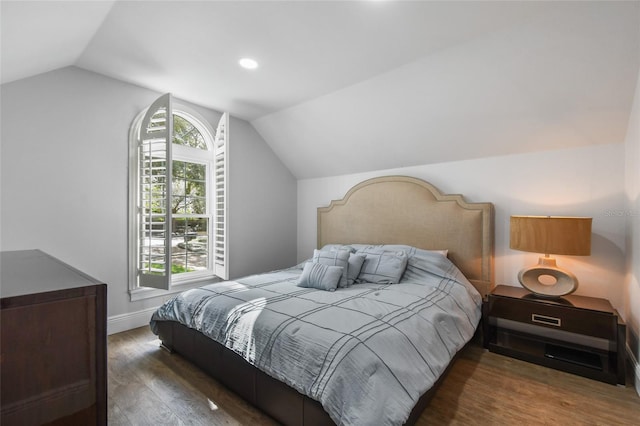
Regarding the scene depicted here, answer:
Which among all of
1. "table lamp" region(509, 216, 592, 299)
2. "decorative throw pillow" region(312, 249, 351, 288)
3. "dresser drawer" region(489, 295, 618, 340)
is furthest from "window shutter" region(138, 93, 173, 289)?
"table lamp" region(509, 216, 592, 299)

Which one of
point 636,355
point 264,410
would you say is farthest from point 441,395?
point 636,355

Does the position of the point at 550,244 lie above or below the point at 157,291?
above

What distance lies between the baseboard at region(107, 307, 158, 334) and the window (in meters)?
0.28

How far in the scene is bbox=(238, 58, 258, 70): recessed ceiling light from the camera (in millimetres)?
2662

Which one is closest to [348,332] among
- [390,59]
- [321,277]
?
[321,277]

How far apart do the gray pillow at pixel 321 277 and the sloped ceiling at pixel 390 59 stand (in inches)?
71.4

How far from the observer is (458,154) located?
11.1 feet

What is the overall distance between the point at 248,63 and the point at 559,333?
3.78m

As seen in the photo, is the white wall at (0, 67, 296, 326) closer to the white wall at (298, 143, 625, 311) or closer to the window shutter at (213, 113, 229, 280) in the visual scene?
the window shutter at (213, 113, 229, 280)

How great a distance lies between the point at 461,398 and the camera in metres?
2.00

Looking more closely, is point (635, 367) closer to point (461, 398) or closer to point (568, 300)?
point (568, 300)

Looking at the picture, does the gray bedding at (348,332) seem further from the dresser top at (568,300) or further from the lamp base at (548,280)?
the lamp base at (548,280)

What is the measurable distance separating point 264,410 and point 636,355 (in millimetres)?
2684

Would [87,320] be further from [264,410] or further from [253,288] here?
[253,288]
